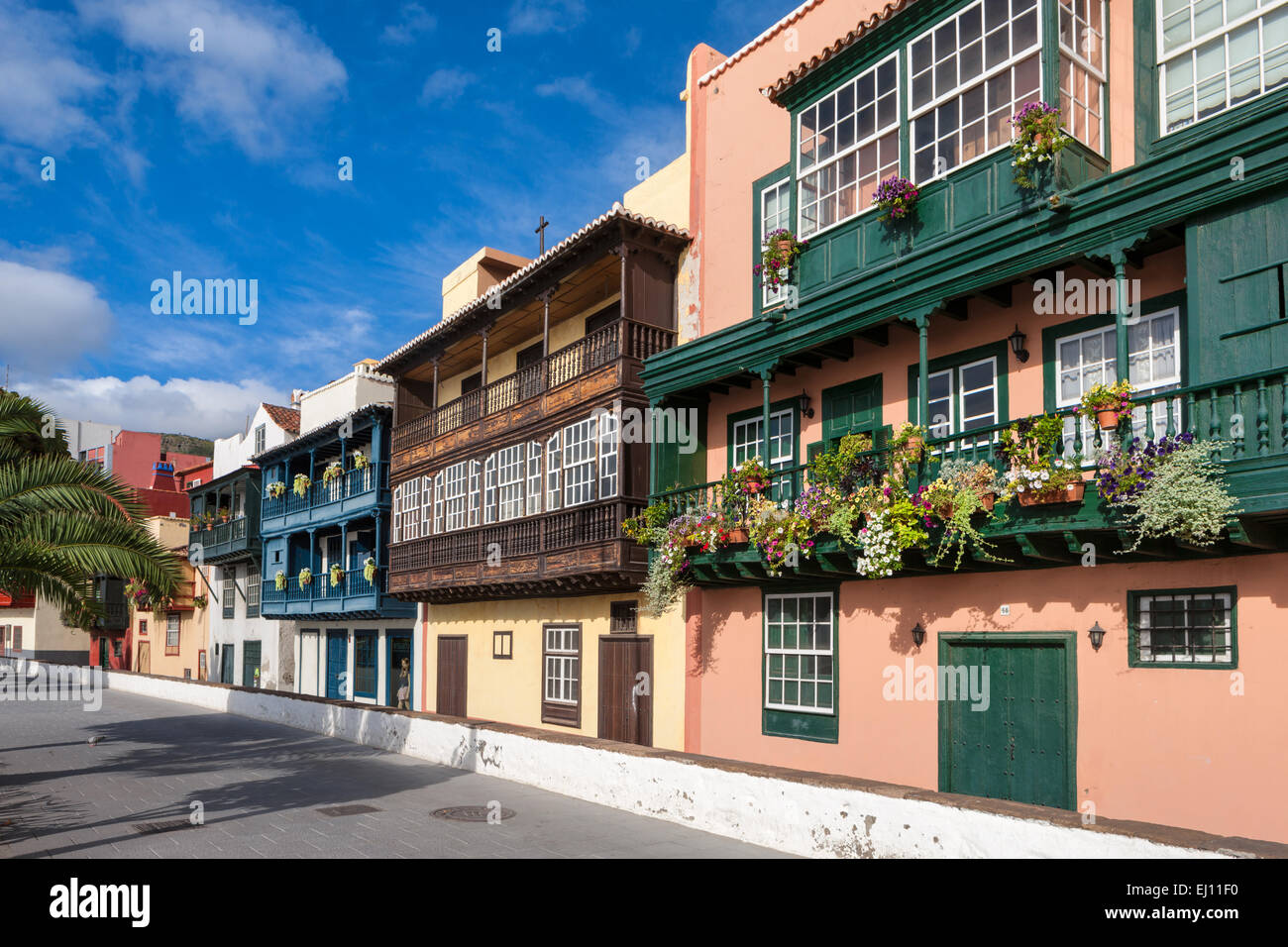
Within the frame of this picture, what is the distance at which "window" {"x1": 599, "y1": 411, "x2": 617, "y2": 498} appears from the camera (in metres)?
17.7

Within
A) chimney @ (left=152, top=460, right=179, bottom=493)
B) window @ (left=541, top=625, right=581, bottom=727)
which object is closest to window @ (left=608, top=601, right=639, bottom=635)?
window @ (left=541, top=625, right=581, bottom=727)

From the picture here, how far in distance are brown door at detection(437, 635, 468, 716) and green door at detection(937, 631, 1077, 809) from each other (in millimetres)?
14877

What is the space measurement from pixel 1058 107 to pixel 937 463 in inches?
154

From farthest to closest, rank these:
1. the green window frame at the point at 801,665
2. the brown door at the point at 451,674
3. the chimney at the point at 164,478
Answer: the chimney at the point at 164,478 < the brown door at the point at 451,674 < the green window frame at the point at 801,665

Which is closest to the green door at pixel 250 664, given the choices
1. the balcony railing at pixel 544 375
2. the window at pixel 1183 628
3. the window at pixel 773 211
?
the balcony railing at pixel 544 375

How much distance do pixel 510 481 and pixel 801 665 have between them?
8.62 meters

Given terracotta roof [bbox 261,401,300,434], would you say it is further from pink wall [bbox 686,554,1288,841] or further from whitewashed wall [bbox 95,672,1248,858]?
pink wall [bbox 686,554,1288,841]

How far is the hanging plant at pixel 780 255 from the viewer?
14.1 m

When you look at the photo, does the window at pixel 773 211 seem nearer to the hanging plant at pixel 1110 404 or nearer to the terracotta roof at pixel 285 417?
the hanging plant at pixel 1110 404

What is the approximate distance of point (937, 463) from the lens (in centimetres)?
1147

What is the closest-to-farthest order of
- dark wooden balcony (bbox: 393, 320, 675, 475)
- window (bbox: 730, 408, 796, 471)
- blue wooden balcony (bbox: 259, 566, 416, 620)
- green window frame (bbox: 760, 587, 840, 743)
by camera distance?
green window frame (bbox: 760, 587, 840, 743) → window (bbox: 730, 408, 796, 471) → dark wooden balcony (bbox: 393, 320, 675, 475) → blue wooden balcony (bbox: 259, 566, 416, 620)

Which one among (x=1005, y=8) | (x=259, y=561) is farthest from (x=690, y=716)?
(x=259, y=561)

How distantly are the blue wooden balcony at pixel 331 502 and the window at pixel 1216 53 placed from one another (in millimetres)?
22424
